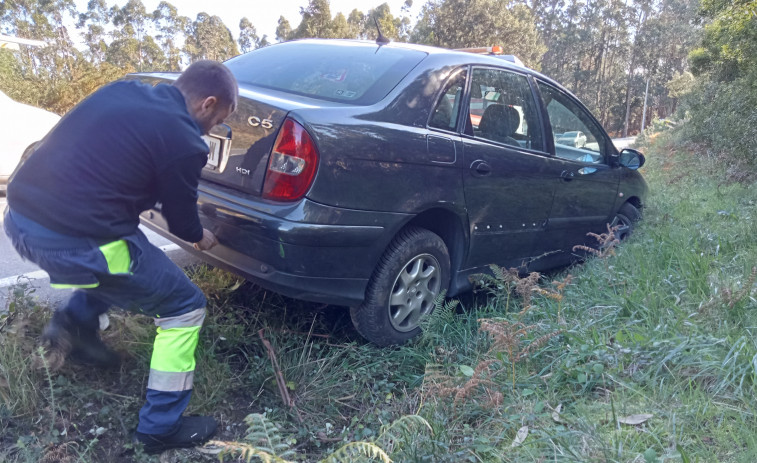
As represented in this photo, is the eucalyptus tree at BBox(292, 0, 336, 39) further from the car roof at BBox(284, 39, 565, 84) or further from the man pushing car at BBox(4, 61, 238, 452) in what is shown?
the man pushing car at BBox(4, 61, 238, 452)

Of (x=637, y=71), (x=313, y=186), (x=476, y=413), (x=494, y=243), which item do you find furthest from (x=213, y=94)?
(x=637, y=71)

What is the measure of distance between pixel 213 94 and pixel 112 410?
1405mm

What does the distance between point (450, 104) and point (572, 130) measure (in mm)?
1604

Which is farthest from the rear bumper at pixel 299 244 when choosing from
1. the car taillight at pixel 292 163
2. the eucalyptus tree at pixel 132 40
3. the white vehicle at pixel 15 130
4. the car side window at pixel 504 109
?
the eucalyptus tree at pixel 132 40

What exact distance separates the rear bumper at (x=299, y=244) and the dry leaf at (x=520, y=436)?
1.07 meters

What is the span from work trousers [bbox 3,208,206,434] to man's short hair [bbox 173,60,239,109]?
1.99 feet

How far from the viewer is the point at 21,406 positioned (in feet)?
7.75

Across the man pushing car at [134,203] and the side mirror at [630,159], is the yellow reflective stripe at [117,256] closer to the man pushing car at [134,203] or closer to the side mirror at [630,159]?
the man pushing car at [134,203]

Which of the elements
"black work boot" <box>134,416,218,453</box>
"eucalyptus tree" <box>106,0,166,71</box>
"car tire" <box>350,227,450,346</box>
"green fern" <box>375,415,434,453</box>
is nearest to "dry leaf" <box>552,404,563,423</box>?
"green fern" <box>375,415,434,453</box>

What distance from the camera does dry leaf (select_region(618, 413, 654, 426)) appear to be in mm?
2229

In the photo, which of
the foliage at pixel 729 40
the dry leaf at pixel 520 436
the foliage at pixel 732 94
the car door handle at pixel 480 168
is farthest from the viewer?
the foliage at pixel 732 94

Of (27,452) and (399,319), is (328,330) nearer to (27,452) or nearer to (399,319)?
(399,319)

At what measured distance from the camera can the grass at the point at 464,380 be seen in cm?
217

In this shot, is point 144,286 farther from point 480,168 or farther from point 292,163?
point 480,168
